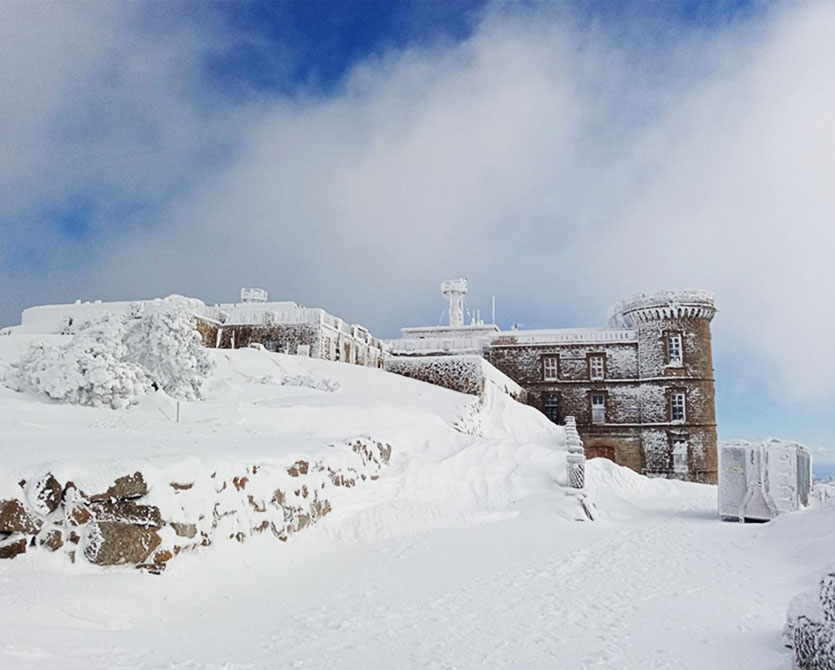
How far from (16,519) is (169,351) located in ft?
21.3

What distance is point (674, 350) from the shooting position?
1351 inches

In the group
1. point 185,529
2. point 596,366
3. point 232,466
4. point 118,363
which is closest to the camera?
point 185,529

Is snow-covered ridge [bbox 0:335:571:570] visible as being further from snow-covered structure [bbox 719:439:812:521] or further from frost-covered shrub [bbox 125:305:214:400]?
snow-covered structure [bbox 719:439:812:521]

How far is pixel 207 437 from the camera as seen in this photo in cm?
780

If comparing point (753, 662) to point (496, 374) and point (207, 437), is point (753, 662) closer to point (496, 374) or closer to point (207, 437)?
point (207, 437)

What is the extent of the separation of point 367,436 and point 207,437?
300 cm

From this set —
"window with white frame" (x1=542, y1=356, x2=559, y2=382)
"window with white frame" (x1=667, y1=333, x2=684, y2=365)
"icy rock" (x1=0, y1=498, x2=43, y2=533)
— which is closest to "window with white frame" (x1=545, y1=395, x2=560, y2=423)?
"window with white frame" (x1=542, y1=356, x2=559, y2=382)

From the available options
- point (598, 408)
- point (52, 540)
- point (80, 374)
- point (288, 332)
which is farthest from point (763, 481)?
point (598, 408)

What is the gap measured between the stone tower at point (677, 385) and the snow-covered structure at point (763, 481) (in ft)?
71.4

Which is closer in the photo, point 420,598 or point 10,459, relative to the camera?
point 10,459

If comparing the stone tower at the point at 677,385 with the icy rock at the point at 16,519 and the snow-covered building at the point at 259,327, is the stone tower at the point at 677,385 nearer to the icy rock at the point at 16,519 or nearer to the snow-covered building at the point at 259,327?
the snow-covered building at the point at 259,327

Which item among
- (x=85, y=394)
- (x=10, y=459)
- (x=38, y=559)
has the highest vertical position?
(x=85, y=394)

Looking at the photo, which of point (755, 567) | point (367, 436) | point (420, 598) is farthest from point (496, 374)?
point (420, 598)

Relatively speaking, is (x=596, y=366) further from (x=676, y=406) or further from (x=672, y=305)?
→ (x=672, y=305)
